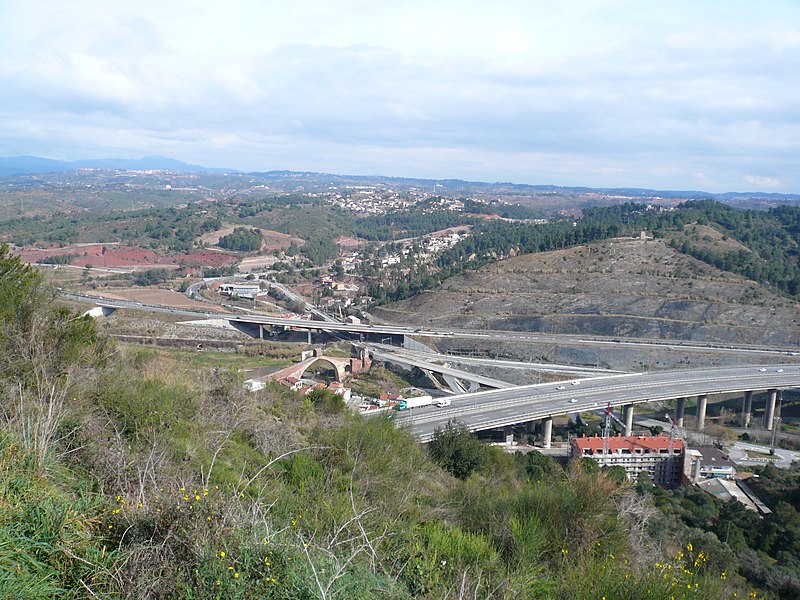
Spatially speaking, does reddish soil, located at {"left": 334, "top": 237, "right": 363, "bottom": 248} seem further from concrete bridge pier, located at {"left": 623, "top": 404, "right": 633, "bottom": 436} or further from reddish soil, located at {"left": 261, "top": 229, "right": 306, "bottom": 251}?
concrete bridge pier, located at {"left": 623, "top": 404, "right": 633, "bottom": 436}

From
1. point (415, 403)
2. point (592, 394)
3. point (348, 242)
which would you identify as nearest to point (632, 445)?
point (592, 394)

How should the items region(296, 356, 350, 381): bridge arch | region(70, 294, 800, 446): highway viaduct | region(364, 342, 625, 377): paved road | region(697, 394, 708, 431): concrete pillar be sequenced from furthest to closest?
1. region(364, 342, 625, 377): paved road
2. region(296, 356, 350, 381): bridge arch
3. region(697, 394, 708, 431): concrete pillar
4. region(70, 294, 800, 446): highway viaduct

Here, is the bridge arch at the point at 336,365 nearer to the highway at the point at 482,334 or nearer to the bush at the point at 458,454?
the highway at the point at 482,334

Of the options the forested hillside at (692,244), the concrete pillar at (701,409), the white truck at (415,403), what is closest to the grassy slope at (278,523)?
the white truck at (415,403)

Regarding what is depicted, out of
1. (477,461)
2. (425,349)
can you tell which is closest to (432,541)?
(477,461)

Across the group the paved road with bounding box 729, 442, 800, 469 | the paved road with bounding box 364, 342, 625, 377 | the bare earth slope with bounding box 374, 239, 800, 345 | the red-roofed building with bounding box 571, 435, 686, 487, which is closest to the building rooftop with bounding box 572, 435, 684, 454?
the red-roofed building with bounding box 571, 435, 686, 487

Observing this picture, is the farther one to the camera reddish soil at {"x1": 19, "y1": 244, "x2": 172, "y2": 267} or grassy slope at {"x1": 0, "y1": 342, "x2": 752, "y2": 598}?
reddish soil at {"x1": 19, "y1": 244, "x2": 172, "y2": 267}

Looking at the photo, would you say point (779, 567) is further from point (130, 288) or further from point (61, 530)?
point (130, 288)

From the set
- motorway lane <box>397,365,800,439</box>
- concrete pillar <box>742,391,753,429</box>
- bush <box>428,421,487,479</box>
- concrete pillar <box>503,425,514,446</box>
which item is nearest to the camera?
bush <box>428,421,487,479</box>
